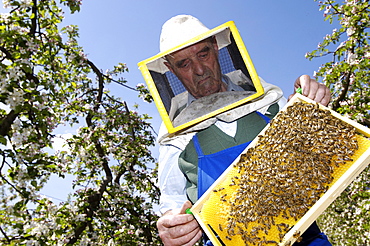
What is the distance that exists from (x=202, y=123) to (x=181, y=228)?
0.97 m

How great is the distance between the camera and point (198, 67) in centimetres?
270

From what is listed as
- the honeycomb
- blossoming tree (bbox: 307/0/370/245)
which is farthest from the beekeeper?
blossoming tree (bbox: 307/0/370/245)

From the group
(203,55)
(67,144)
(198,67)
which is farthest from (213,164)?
(67,144)

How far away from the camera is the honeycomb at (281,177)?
1.84 metres

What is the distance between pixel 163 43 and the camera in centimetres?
275

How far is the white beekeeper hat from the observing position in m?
2.46

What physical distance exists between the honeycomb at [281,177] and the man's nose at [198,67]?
857 millimetres

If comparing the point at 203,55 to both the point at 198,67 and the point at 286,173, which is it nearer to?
the point at 198,67

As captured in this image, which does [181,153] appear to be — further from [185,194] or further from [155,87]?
[155,87]

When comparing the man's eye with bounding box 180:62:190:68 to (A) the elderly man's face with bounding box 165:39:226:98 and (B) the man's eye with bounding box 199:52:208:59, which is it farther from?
(B) the man's eye with bounding box 199:52:208:59

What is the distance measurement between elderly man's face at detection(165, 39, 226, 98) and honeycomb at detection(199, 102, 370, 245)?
76 centimetres

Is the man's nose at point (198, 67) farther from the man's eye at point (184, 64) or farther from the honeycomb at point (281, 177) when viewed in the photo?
the honeycomb at point (281, 177)

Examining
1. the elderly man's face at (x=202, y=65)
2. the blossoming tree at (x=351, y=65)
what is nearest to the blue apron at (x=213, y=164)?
the elderly man's face at (x=202, y=65)

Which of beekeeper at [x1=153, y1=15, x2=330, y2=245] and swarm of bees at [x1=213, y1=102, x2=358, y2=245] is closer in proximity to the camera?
swarm of bees at [x1=213, y1=102, x2=358, y2=245]
